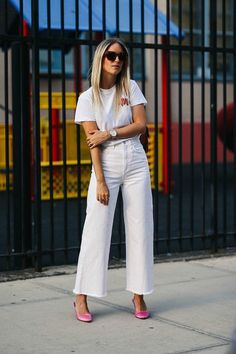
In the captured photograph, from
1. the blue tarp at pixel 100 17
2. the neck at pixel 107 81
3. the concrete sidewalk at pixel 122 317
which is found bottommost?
the concrete sidewalk at pixel 122 317

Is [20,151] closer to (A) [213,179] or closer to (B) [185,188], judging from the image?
(A) [213,179]

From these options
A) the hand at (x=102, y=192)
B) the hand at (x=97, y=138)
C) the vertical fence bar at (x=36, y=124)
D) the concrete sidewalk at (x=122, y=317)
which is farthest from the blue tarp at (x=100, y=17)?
the hand at (x=102, y=192)

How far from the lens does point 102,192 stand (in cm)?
520

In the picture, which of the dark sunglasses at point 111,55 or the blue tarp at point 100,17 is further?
the blue tarp at point 100,17

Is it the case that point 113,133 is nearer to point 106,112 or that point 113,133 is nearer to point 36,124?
point 106,112

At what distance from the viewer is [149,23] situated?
1352cm

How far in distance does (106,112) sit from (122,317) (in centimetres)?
142

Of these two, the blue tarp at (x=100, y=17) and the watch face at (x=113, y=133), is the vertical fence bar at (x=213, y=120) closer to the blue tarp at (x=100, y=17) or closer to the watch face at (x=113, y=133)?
the watch face at (x=113, y=133)

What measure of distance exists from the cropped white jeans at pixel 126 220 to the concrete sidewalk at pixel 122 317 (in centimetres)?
29

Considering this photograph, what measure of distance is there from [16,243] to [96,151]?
7.20ft

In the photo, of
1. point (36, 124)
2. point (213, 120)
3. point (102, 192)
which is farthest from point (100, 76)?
point (213, 120)

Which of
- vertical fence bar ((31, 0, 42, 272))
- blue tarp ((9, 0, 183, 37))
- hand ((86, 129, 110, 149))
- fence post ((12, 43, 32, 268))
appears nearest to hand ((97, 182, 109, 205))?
hand ((86, 129, 110, 149))

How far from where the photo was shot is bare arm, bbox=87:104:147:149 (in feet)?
17.0

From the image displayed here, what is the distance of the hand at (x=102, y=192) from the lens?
520 cm
